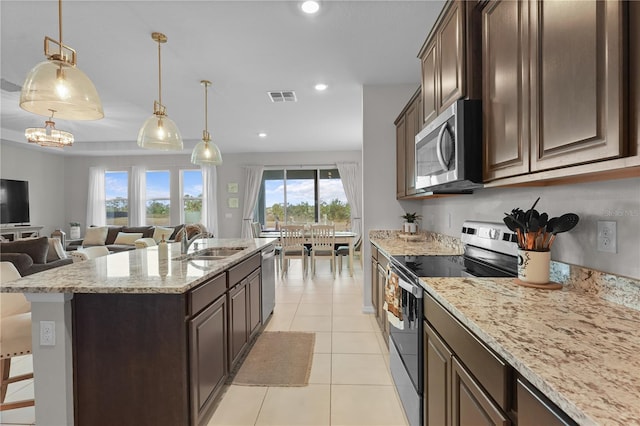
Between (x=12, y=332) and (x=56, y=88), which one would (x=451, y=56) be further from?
(x=12, y=332)

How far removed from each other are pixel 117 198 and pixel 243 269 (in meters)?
7.11

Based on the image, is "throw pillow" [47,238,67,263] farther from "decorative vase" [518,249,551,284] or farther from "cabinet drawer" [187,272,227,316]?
"decorative vase" [518,249,551,284]

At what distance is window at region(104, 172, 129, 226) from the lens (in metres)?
7.78

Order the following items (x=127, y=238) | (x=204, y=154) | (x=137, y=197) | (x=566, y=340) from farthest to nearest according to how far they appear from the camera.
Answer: (x=137, y=197) < (x=127, y=238) < (x=204, y=154) < (x=566, y=340)

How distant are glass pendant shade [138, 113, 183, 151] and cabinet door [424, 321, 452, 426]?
2.44m

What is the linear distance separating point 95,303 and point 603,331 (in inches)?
79.6

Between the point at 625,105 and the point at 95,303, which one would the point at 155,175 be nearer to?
the point at 95,303

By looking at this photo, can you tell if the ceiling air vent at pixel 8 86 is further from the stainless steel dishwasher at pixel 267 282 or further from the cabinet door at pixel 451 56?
the cabinet door at pixel 451 56

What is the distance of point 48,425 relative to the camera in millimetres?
1490

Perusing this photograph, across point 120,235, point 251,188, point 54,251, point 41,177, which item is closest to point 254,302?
point 54,251

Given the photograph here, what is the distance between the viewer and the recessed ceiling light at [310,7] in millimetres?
2117

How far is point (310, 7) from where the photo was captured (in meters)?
2.17

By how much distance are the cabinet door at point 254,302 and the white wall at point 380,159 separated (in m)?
1.34

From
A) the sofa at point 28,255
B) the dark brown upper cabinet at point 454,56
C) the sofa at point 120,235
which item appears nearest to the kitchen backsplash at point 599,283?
the dark brown upper cabinet at point 454,56
